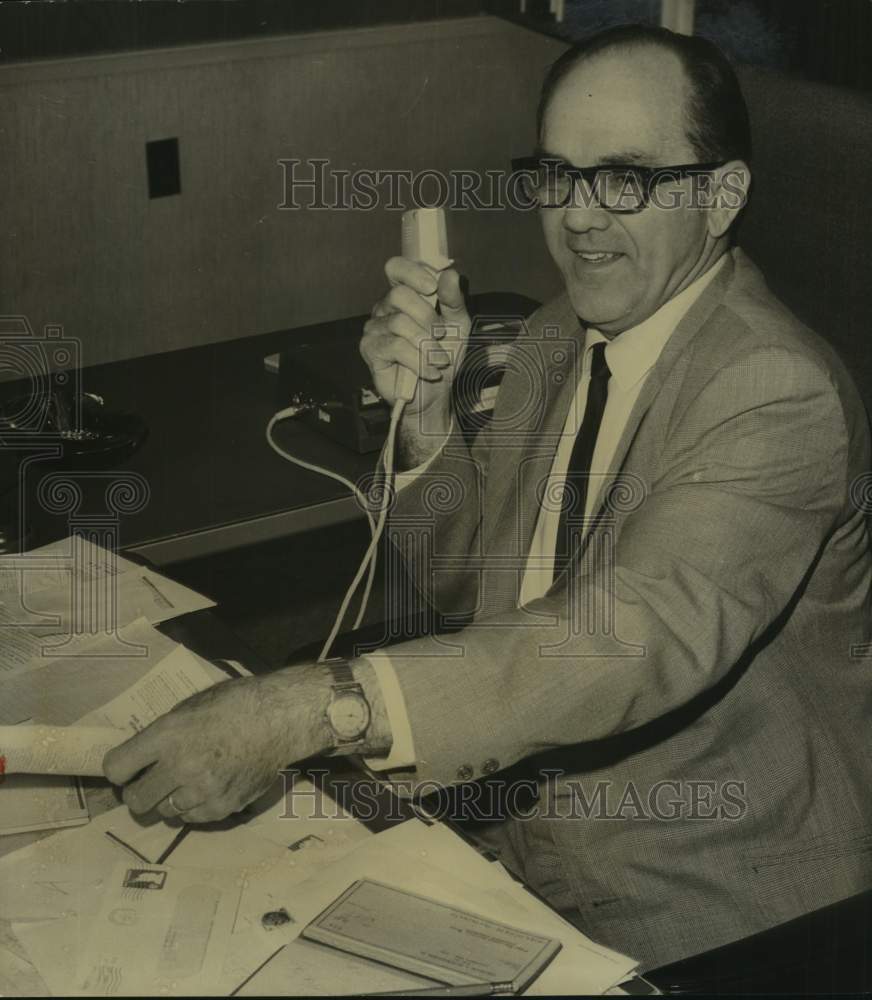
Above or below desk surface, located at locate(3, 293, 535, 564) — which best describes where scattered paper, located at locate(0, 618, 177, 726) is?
above

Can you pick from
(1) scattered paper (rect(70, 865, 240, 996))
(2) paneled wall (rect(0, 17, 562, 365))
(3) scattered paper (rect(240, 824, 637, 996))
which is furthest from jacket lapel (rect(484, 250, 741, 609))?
(2) paneled wall (rect(0, 17, 562, 365))

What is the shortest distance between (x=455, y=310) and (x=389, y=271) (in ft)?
0.38

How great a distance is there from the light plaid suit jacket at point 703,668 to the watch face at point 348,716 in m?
0.04

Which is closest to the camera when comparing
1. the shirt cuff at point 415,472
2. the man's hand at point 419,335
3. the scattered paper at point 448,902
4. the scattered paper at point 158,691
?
the scattered paper at point 448,902

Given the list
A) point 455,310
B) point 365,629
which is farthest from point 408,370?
point 365,629

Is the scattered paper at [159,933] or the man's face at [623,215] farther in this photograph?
the man's face at [623,215]

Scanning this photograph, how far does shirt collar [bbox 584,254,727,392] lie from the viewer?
152 centimetres

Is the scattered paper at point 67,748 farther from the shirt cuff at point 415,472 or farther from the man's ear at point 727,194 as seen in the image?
the man's ear at point 727,194

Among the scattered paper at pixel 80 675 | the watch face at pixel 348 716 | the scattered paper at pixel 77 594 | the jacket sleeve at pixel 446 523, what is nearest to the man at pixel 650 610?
the watch face at pixel 348 716

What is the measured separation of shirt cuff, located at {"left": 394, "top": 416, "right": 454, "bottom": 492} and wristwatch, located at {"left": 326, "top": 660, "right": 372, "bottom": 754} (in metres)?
0.61

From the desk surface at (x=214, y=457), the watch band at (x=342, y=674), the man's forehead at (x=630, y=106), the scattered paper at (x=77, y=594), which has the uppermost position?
the man's forehead at (x=630, y=106)

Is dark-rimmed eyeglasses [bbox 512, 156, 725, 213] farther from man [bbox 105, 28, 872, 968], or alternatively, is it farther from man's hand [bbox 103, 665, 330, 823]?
man's hand [bbox 103, 665, 330, 823]

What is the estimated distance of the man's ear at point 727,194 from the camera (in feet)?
4.83

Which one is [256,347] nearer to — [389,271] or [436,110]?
[436,110]
